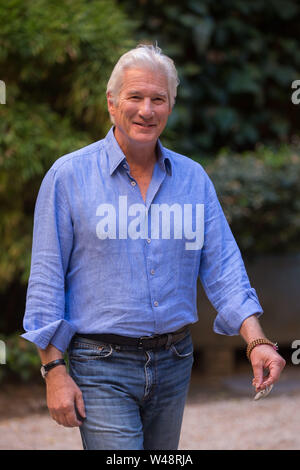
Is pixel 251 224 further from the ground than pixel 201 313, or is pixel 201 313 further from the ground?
pixel 251 224

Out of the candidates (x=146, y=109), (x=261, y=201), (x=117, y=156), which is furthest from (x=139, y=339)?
(x=261, y=201)

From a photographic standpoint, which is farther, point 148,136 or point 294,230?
point 294,230

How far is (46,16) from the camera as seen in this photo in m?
4.71

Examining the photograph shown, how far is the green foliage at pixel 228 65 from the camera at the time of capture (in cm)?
697

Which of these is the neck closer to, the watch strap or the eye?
the eye

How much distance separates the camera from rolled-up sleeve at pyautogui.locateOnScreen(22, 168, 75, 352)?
198 centimetres

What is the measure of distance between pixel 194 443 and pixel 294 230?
1.89 metres

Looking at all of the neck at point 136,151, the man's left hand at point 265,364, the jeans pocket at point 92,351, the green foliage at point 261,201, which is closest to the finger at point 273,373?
the man's left hand at point 265,364

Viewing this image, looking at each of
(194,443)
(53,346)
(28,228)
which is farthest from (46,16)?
(53,346)

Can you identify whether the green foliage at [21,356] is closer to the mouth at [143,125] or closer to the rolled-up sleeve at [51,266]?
the rolled-up sleeve at [51,266]

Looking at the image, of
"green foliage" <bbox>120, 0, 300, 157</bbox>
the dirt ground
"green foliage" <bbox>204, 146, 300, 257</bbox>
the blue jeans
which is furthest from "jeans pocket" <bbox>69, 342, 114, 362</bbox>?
"green foliage" <bbox>120, 0, 300, 157</bbox>

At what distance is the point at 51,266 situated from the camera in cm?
200

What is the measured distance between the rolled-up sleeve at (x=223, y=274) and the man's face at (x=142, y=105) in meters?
0.27

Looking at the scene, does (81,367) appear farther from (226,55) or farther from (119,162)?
(226,55)
